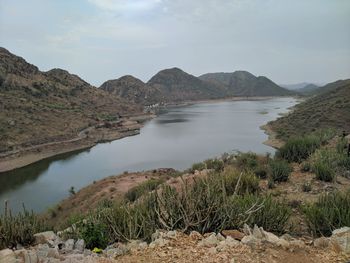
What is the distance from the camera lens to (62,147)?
180ft

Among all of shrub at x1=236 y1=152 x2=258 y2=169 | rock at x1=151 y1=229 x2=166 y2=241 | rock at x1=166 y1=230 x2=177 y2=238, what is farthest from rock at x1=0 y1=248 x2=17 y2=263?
shrub at x1=236 y1=152 x2=258 y2=169

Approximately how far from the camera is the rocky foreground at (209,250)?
4.93 m

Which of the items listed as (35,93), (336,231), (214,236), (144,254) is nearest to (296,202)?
(336,231)

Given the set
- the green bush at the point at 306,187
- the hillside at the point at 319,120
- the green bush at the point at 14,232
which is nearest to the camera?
the green bush at the point at 14,232

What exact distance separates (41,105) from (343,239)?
6683 cm

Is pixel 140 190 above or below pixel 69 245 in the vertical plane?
below

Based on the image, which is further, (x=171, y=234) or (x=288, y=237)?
(x=288, y=237)

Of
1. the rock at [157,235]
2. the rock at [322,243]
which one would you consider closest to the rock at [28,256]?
the rock at [157,235]

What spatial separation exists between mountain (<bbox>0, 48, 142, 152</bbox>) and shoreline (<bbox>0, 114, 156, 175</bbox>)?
5.30ft

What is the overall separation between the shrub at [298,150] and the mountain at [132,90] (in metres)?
131

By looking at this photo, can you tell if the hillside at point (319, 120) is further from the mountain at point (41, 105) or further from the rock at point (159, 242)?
the rock at point (159, 242)

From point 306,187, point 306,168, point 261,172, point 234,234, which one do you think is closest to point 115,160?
point 261,172

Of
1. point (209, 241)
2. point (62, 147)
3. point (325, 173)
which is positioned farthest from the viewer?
point (62, 147)

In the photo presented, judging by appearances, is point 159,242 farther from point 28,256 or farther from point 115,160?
point 115,160
